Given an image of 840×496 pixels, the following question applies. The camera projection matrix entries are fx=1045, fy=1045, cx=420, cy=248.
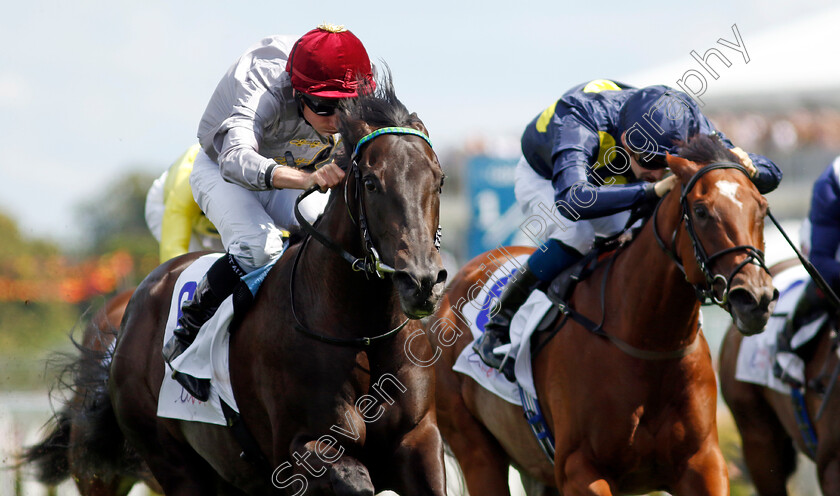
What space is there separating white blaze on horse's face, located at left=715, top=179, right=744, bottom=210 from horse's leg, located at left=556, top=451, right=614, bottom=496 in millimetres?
1309

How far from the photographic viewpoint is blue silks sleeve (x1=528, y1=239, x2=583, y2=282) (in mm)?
5105

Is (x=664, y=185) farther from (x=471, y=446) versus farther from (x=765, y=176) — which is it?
(x=471, y=446)

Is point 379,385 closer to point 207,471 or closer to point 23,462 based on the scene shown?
point 207,471

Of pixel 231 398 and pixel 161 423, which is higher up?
pixel 231 398

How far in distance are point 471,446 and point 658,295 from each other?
184 cm

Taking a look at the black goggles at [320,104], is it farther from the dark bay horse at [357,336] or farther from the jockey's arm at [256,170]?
the dark bay horse at [357,336]

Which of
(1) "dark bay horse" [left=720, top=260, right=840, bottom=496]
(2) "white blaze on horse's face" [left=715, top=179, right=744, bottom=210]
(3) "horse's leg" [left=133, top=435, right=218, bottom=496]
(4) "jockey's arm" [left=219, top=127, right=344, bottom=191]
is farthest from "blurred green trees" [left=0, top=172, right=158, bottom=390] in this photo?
(1) "dark bay horse" [left=720, top=260, right=840, bottom=496]

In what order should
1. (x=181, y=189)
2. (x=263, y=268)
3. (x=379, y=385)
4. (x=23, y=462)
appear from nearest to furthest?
1. (x=379, y=385)
2. (x=263, y=268)
3. (x=23, y=462)
4. (x=181, y=189)

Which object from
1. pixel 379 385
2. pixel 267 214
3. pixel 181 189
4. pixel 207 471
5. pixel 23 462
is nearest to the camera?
pixel 379 385

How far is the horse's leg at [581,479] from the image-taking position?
4348 millimetres

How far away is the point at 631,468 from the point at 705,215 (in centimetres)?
118

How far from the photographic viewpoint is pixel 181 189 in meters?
7.05

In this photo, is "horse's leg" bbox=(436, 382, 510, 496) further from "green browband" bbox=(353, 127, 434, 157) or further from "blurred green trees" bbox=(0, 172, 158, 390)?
"green browband" bbox=(353, 127, 434, 157)

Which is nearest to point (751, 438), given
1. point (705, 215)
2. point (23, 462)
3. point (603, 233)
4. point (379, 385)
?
point (603, 233)
